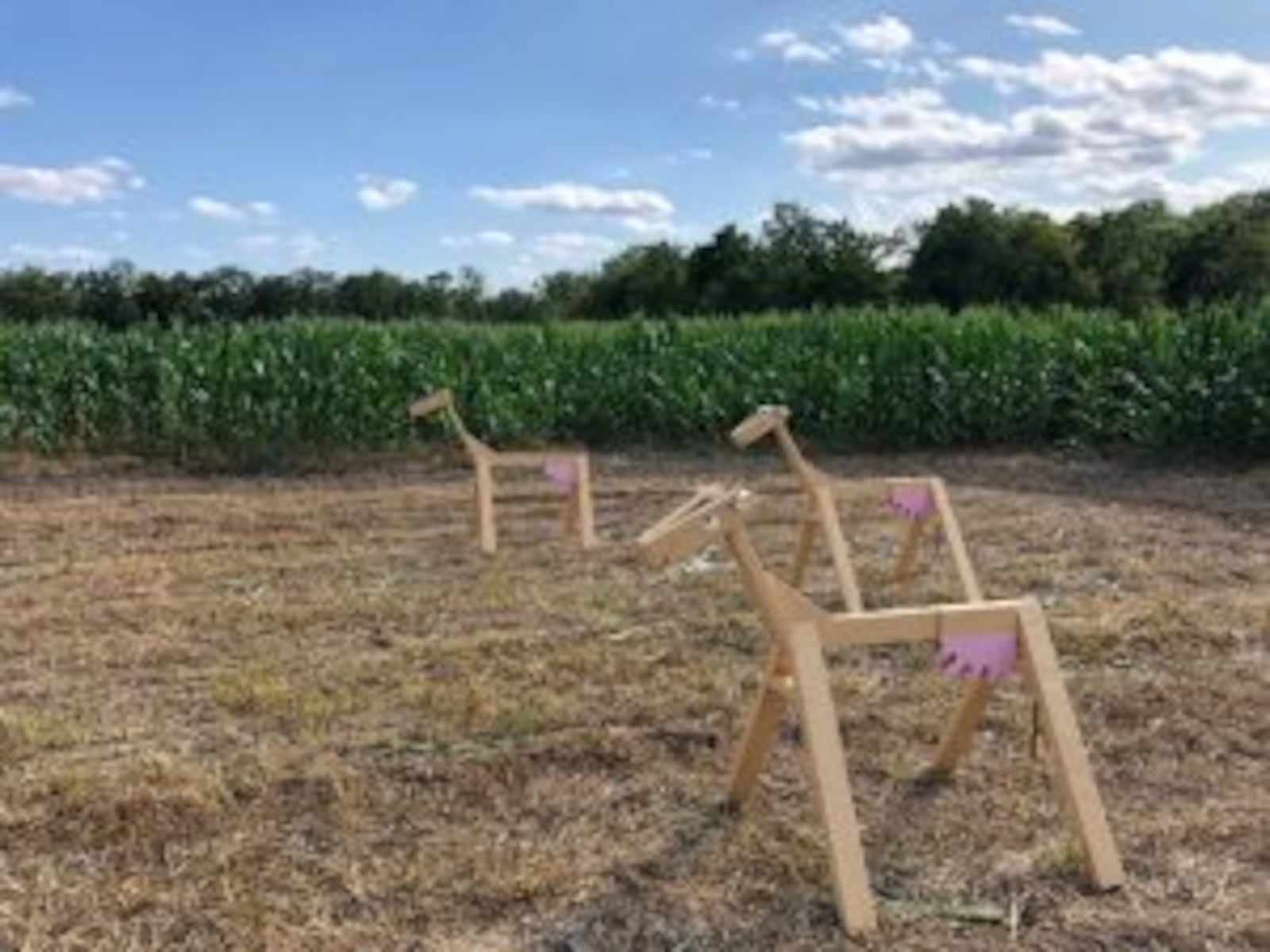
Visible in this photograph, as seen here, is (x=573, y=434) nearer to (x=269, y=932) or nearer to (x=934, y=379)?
(x=934, y=379)

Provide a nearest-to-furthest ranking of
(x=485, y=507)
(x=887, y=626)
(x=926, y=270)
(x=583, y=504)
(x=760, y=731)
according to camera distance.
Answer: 1. (x=887, y=626)
2. (x=760, y=731)
3. (x=583, y=504)
4. (x=485, y=507)
5. (x=926, y=270)

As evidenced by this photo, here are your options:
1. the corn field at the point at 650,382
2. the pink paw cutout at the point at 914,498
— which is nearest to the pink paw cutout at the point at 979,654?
the pink paw cutout at the point at 914,498

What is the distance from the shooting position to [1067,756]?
14.9ft

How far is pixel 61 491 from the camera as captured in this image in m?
14.2

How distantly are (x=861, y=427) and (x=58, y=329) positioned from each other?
819cm

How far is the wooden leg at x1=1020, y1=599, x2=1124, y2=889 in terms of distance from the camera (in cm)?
446

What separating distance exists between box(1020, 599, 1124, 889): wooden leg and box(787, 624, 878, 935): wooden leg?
0.58 meters

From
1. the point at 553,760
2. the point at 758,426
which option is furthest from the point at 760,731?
the point at 758,426

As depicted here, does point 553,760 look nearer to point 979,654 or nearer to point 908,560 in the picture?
point 979,654

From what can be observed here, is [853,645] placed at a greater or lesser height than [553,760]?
greater

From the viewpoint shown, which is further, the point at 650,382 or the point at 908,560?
the point at 650,382

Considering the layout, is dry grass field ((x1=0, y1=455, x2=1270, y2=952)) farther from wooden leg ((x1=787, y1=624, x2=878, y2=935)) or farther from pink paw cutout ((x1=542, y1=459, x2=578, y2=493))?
pink paw cutout ((x1=542, y1=459, x2=578, y2=493))

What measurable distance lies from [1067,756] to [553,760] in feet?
5.69

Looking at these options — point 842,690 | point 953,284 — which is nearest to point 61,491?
point 842,690
